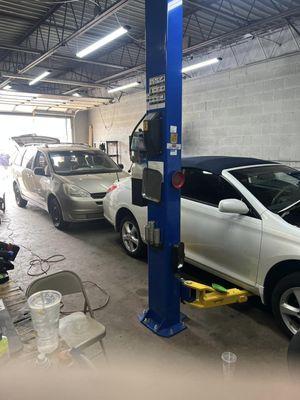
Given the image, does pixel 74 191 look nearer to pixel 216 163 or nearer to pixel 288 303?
pixel 216 163

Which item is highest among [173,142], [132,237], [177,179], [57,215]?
[173,142]

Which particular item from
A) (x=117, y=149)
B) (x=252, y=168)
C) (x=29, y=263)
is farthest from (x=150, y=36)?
(x=117, y=149)

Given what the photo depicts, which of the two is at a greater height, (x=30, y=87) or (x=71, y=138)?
(x=30, y=87)

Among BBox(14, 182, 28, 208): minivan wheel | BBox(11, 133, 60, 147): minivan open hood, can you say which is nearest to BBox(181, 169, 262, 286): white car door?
BBox(14, 182, 28, 208): minivan wheel

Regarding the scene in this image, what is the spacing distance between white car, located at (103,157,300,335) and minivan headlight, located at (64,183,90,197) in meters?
2.29

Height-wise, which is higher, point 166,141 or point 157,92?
point 157,92

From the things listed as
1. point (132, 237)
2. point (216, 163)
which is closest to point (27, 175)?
point (132, 237)

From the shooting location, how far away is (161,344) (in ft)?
8.30

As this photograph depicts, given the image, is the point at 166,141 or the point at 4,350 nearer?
the point at 4,350

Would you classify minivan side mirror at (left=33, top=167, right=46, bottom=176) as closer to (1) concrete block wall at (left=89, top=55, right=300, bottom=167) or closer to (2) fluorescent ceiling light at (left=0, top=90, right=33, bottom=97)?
(1) concrete block wall at (left=89, top=55, right=300, bottom=167)

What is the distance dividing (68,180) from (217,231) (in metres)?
3.30

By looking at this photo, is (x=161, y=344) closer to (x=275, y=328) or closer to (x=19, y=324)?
(x=275, y=328)

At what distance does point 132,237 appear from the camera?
424cm

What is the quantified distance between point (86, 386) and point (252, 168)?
2607 mm
